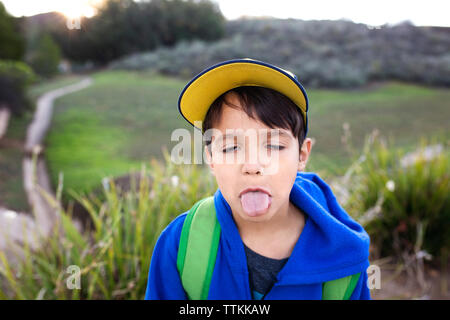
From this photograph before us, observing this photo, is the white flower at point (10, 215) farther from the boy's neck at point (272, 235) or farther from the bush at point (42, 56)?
the bush at point (42, 56)

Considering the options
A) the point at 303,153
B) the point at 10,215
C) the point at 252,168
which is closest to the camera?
the point at 252,168

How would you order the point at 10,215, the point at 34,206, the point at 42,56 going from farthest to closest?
1. the point at 42,56
2. the point at 10,215
3. the point at 34,206

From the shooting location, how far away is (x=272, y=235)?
1.31 meters

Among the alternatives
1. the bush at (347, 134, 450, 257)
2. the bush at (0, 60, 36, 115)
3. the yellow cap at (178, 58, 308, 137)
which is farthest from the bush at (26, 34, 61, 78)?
the yellow cap at (178, 58, 308, 137)

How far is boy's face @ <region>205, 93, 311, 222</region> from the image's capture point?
1124 mm

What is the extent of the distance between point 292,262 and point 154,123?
688cm

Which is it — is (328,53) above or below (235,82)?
above

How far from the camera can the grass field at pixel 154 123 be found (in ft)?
17.6

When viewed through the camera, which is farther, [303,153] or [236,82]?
[303,153]

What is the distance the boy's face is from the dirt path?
1.35 metres

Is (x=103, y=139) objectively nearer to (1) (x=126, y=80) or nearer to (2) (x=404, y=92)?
(1) (x=126, y=80)

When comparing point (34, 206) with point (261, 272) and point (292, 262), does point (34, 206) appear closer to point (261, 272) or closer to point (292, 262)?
point (261, 272)

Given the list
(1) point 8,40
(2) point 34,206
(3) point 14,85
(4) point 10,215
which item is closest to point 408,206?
(2) point 34,206

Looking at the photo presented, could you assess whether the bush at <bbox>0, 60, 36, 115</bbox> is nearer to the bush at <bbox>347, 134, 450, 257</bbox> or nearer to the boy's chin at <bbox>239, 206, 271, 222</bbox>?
the bush at <bbox>347, 134, 450, 257</bbox>
